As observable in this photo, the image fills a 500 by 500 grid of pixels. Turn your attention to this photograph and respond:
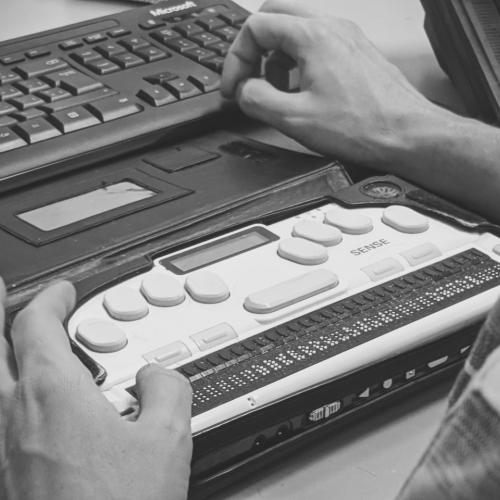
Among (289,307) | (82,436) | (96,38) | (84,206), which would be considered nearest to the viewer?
(82,436)

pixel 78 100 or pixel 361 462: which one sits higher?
pixel 78 100

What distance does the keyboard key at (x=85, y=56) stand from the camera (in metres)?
0.89

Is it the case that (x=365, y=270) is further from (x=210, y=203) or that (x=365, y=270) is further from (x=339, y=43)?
(x=339, y=43)

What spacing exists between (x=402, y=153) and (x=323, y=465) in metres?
0.32

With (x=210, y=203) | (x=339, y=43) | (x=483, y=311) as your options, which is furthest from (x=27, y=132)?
(x=483, y=311)

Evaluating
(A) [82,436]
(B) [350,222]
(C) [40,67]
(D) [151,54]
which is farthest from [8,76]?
(A) [82,436]

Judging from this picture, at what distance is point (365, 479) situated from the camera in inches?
21.4

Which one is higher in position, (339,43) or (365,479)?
(339,43)

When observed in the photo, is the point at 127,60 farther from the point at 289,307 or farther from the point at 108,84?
the point at 289,307

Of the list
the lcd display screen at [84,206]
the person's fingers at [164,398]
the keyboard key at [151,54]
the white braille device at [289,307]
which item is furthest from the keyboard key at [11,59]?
the person's fingers at [164,398]

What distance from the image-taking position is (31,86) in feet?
2.76

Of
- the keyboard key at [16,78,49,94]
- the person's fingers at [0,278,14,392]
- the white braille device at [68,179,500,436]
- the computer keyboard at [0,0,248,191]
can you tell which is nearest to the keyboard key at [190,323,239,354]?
the white braille device at [68,179,500,436]

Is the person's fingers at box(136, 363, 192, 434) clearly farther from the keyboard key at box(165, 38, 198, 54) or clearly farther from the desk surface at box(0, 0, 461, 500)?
the keyboard key at box(165, 38, 198, 54)

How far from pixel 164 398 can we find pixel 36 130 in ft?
1.12
